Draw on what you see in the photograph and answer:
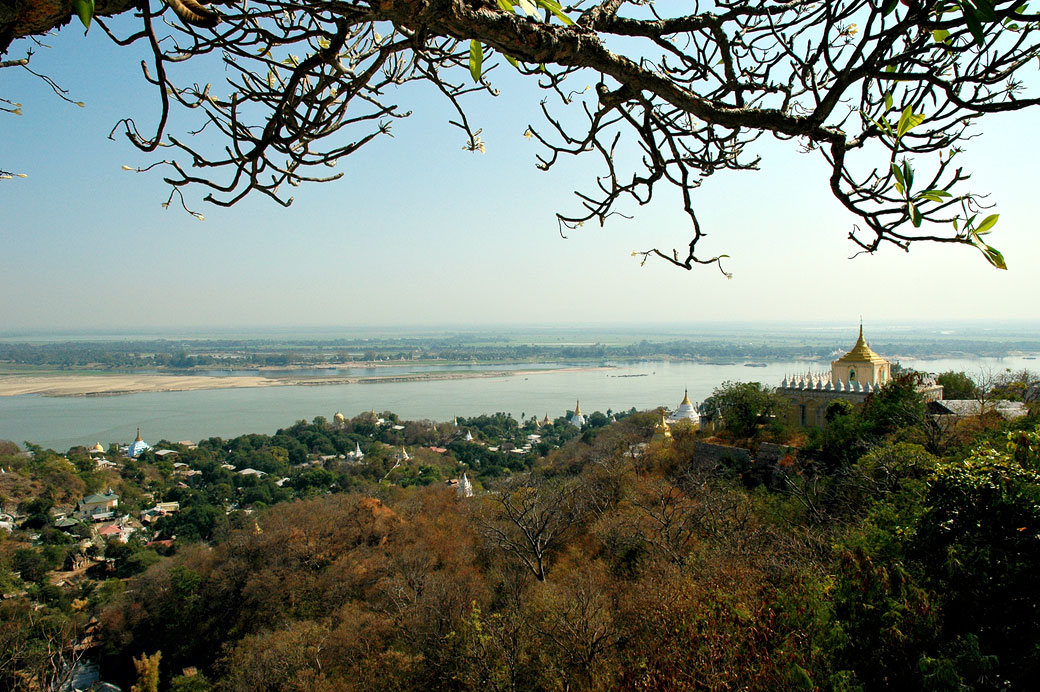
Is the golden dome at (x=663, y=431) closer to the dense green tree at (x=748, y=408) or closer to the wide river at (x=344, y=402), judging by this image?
the dense green tree at (x=748, y=408)

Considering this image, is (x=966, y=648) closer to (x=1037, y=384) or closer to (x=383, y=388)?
(x=1037, y=384)

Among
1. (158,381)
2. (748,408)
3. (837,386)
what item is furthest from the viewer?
(158,381)

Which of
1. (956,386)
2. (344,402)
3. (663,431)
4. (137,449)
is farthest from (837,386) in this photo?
(344,402)

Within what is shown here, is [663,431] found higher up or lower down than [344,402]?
higher up

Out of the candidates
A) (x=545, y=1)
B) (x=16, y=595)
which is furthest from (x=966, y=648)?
(x=16, y=595)

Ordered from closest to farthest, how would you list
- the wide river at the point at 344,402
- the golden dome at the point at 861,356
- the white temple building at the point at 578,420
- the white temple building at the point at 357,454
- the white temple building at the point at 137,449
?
the golden dome at the point at 861,356 → the white temple building at the point at 137,449 → the white temple building at the point at 357,454 → the wide river at the point at 344,402 → the white temple building at the point at 578,420

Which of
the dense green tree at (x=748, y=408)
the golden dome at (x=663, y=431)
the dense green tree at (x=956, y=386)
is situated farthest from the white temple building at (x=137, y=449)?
the dense green tree at (x=956, y=386)

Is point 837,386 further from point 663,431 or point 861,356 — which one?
point 663,431
